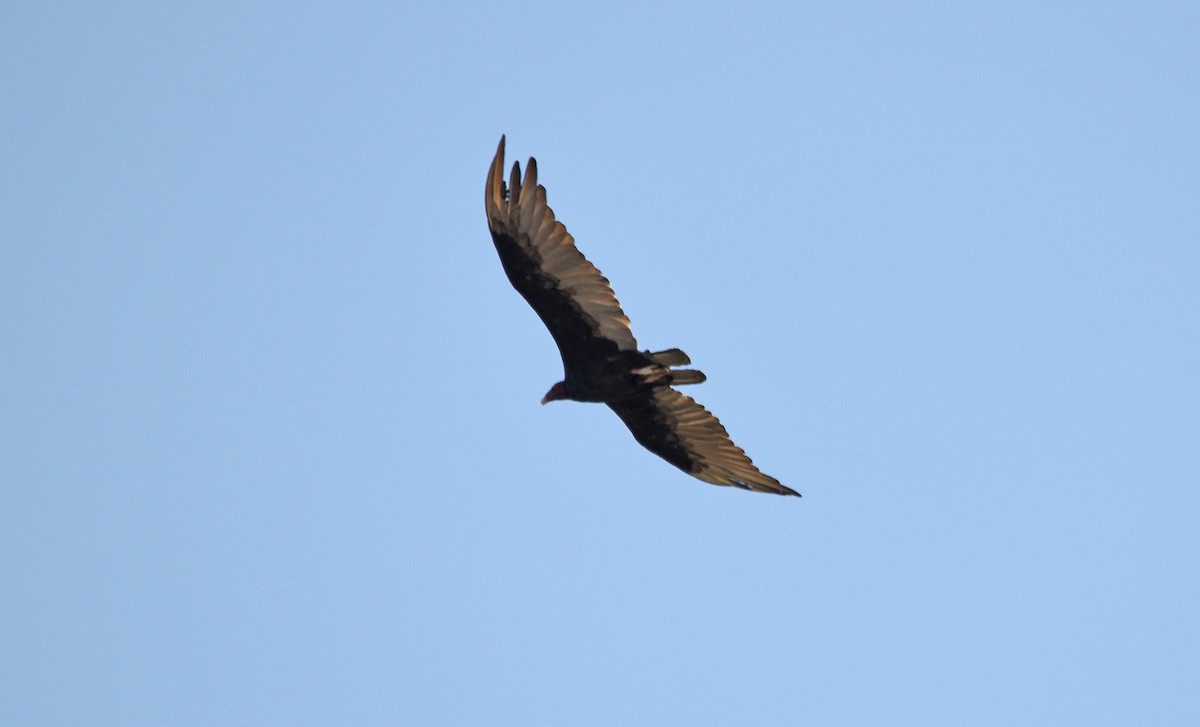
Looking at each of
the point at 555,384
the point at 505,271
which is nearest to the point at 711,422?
the point at 555,384

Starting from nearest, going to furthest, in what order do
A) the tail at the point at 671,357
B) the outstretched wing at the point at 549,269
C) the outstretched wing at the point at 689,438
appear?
the outstretched wing at the point at 549,269, the tail at the point at 671,357, the outstretched wing at the point at 689,438

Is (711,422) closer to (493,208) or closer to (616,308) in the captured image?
(616,308)

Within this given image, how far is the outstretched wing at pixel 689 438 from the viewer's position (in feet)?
44.4

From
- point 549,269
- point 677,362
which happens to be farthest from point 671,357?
point 549,269

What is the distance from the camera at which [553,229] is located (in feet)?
39.9

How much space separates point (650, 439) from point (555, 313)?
204 centimetres

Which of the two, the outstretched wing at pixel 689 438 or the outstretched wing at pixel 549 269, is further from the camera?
the outstretched wing at pixel 689 438

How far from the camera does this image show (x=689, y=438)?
13812 millimetres

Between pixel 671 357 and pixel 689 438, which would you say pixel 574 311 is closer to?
pixel 671 357

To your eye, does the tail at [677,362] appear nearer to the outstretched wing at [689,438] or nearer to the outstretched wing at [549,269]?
the outstretched wing at [549,269]

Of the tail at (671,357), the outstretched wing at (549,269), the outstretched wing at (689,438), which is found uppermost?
the outstretched wing at (549,269)

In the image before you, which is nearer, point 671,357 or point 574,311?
point 671,357

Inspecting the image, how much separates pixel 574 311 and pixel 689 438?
2094 millimetres

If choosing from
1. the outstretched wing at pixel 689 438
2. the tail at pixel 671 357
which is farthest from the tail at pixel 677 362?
the outstretched wing at pixel 689 438
